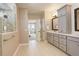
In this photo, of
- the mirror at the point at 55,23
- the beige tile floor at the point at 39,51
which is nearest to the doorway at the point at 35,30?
the mirror at the point at 55,23

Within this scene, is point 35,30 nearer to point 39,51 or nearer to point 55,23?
point 55,23

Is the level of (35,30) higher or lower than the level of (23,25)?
lower

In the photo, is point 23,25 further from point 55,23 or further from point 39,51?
point 39,51

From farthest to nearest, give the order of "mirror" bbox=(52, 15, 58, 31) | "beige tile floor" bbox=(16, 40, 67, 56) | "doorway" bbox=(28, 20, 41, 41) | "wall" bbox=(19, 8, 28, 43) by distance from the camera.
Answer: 1. "doorway" bbox=(28, 20, 41, 41)
2. "mirror" bbox=(52, 15, 58, 31)
3. "wall" bbox=(19, 8, 28, 43)
4. "beige tile floor" bbox=(16, 40, 67, 56)

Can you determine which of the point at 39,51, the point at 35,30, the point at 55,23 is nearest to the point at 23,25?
the point at 55,23

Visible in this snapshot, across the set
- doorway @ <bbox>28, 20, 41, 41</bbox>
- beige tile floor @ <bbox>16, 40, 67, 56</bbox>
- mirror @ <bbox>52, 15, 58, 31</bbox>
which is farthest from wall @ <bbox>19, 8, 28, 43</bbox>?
doorway @ <bbox>28, 20, 41, 41</bbox>

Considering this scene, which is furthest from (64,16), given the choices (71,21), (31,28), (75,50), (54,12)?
(31,28)

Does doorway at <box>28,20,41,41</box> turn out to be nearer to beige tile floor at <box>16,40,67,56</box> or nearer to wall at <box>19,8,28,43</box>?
wall at <box>19,8,28,43</box>

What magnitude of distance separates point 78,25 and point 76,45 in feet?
4.37

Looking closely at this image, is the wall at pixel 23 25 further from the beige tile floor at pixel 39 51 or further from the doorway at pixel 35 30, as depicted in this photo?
the doorway at pixel 35 30

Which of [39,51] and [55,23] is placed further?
[55,23]

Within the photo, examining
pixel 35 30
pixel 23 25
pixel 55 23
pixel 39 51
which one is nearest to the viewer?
pixel 39 51

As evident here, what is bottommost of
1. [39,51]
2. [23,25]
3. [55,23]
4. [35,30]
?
[39,51]

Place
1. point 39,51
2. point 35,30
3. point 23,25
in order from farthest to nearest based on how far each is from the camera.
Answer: point 35,30, point 23,25, point 39,51
